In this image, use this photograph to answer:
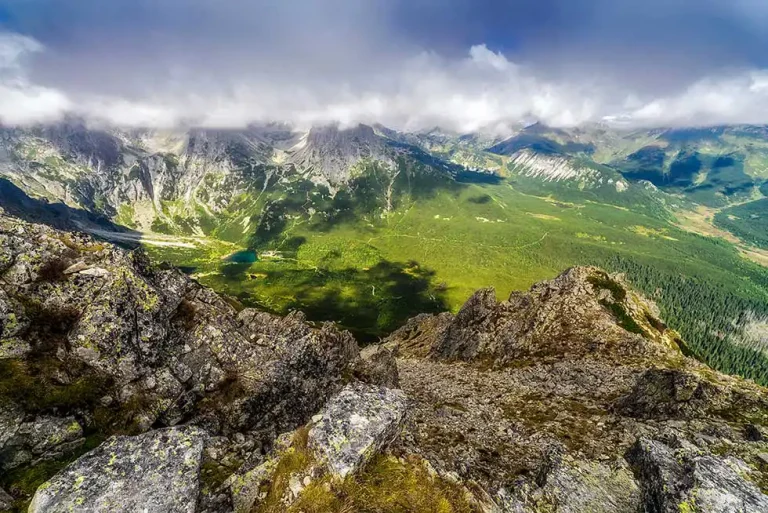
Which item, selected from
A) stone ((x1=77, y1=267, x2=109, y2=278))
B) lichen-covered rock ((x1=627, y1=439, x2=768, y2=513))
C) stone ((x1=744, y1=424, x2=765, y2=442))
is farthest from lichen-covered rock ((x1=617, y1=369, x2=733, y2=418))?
stone ((x1=77, y1=267, x2=109, y2=278))

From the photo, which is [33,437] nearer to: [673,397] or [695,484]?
[695,484]

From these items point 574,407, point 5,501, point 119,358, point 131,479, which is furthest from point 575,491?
point 119,358

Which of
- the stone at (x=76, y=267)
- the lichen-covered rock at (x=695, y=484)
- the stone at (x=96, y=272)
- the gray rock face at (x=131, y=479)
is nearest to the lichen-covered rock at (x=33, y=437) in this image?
the gray rock face at (x=131, y=479)

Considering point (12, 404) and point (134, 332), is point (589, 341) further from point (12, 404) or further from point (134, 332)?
point (12, 404)

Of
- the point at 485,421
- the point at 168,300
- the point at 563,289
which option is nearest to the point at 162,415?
the point at 168,300

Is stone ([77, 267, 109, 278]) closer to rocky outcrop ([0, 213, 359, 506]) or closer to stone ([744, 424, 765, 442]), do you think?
rocky outcrop ([0, 213, 359, 506])
